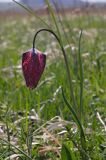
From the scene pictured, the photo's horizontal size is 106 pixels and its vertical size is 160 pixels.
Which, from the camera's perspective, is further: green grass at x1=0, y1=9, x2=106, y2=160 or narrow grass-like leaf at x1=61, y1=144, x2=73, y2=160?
green grass at x1=0, y1=9, x2=106, y2=160

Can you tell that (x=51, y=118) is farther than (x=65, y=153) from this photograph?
Yes

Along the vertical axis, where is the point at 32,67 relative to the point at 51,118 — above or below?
above

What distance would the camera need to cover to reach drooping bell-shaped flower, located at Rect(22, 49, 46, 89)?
1945 mm

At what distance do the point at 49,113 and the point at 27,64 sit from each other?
1005mm

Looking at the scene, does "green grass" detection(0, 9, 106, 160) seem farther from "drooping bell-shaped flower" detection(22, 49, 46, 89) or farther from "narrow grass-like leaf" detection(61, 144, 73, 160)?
"drooping bell-shaped flower" detection(22, 49, 46, 89)

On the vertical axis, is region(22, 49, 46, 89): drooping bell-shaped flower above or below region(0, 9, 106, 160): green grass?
above

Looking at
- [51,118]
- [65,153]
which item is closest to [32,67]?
[65,153]

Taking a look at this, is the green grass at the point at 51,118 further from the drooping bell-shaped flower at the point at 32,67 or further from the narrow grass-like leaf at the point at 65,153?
the drooping bell-shaped flower at the point at 32,67

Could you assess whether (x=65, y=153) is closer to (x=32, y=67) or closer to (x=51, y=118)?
(x=32, y=67)

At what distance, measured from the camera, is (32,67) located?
1.96m

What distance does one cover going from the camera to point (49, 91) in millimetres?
3633

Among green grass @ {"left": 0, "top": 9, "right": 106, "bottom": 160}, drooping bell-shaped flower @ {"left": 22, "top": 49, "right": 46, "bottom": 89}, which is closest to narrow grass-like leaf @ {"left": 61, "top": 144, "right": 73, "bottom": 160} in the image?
green grass @ {"left": 0, "top": 9, "right": 106, "bottom": 160}

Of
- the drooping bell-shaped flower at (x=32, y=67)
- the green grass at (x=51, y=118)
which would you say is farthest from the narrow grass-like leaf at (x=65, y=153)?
the drooping bell-shaped flower at (x=32, y=67)

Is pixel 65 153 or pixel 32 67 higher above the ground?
pixel 32 67
